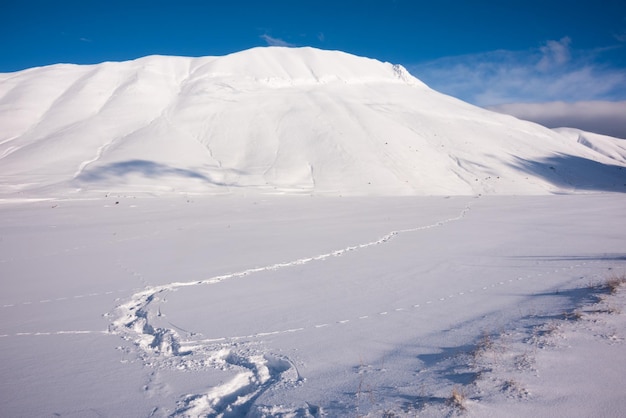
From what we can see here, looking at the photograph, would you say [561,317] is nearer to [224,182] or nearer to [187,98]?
[224,182]

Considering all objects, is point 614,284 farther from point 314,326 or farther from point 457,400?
point 314,326

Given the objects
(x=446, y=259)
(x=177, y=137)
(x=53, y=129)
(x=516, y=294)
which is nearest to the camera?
(x=516, y=294)

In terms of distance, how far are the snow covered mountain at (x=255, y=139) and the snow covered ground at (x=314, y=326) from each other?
21109 millimetres

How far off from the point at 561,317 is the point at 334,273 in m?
4.54

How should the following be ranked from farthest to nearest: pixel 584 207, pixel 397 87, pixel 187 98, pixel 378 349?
pixel 397 87 < pixel 187 98 < pixel 584 207 < pixel 378 349

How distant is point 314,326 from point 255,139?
Result: 1576 inches

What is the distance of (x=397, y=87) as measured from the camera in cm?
7175

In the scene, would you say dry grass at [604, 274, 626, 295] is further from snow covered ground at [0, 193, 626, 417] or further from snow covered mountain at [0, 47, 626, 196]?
snow covered mountain at [0, 47, 626, 196]

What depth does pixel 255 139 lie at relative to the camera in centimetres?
4412

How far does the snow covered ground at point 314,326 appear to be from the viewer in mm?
3869

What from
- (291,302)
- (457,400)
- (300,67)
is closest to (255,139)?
(300,67)

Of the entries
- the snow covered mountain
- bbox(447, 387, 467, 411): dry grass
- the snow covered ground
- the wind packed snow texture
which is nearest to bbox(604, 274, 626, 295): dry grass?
the snow covered ground

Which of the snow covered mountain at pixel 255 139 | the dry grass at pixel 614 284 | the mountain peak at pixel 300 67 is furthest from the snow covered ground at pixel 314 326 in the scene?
the mountain peak at pixel 300 67

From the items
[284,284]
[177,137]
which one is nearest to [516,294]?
[284,284]
